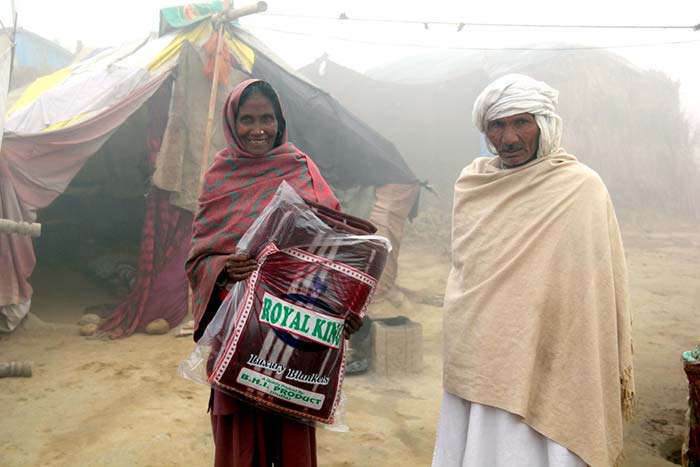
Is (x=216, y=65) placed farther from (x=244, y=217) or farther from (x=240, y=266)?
(x=240, y=266)

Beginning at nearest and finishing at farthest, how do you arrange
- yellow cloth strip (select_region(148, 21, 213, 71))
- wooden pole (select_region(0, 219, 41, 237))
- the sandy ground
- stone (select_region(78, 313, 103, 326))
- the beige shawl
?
the beige shawl → the sandy ground → wooden pole (select_region(0, 219, 41, 237)) → stone (select_region(78, 313, 103, 326)) → yellow cloth strip (select_region(148, 21, 213, 71))

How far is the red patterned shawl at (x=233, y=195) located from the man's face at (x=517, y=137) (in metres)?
0.59

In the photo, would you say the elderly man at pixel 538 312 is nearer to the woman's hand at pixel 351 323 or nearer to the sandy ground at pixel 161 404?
the woman's hand at pixel 351 323

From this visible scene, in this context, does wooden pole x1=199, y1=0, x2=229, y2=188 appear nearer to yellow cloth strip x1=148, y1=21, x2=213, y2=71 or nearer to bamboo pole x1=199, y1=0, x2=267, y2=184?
bamboo pole x1=199, y1=0, x2=267, y2=184

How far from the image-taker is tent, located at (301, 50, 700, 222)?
12969mm

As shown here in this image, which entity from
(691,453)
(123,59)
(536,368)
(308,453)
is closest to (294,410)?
(308,453)

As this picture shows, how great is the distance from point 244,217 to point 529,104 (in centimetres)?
95

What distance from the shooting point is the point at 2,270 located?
4988 millimetres

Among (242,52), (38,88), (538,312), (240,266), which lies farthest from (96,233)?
(538,312)

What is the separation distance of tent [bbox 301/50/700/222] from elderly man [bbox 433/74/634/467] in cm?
1119

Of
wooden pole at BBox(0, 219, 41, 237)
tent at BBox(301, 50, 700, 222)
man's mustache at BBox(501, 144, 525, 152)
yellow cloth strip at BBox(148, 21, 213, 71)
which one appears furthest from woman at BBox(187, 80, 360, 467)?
tent at BBox(301, 50, 700, 222)

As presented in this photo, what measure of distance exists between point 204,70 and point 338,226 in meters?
4.74

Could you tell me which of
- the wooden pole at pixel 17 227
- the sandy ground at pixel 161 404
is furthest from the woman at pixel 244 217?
the wooden pole at pixel 17 227

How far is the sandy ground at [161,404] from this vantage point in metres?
2.98
